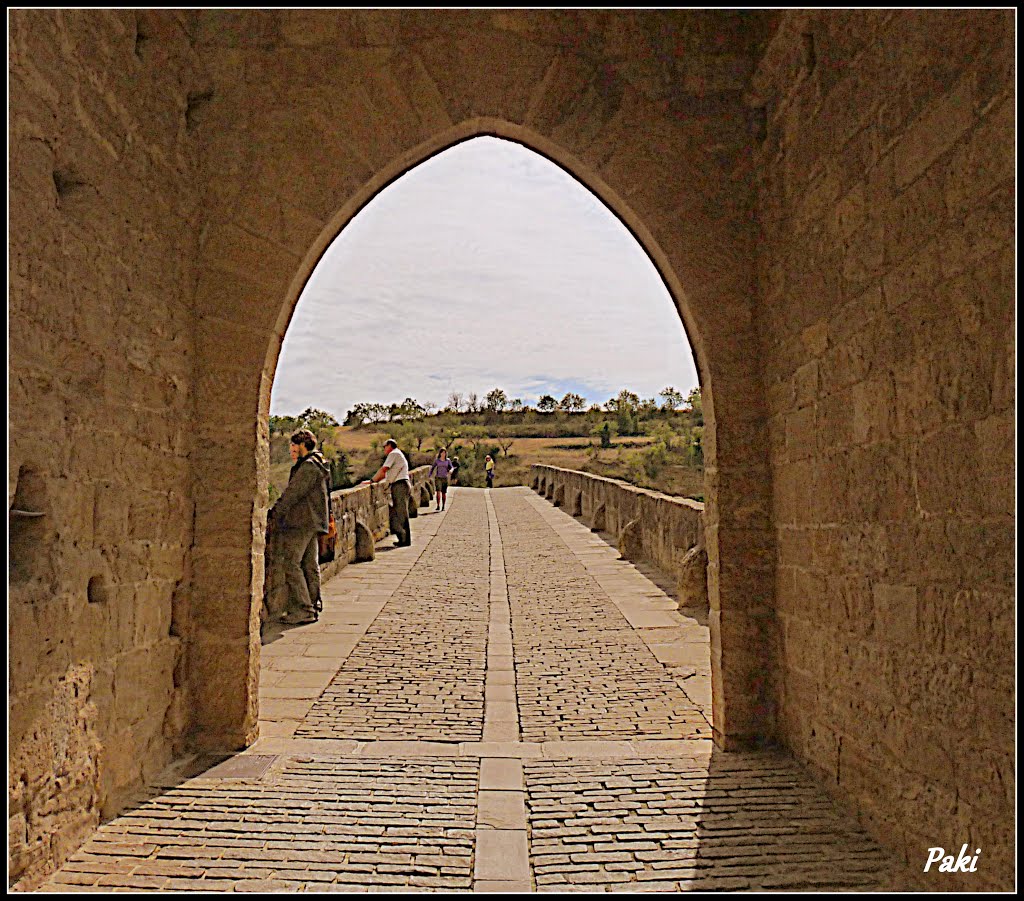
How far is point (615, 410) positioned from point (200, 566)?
60.8 meters

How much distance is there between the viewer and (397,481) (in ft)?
38.0

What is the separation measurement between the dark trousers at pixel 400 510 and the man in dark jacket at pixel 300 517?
4631 millimetres

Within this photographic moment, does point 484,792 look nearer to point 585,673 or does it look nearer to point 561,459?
point 585,673

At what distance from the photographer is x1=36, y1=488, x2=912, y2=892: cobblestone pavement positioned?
8.84 ft

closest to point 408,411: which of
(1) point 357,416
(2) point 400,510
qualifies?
(1) point 357,416

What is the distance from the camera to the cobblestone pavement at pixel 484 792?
8.84 feet

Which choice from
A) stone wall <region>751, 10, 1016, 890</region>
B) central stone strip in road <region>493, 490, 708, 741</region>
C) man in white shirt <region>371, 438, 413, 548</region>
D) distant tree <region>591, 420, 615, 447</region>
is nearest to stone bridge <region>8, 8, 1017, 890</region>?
stone wall <region>751, 10, 1016, 890</region>

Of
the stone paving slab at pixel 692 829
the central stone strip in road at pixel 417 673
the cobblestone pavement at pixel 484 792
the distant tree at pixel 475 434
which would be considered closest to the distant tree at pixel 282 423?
the distant tree at pixel 475 434

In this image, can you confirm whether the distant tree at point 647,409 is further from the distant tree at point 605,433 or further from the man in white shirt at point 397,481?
the man in white shirt at point 397,481

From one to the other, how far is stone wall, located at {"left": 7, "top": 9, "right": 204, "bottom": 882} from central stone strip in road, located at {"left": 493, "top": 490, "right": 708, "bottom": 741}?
6.63 feet

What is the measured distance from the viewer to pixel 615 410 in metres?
63.6

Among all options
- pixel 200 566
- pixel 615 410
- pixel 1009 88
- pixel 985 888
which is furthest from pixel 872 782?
pixel 615 410

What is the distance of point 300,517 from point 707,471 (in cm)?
410

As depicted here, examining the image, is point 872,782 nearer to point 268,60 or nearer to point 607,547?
point 268,60
